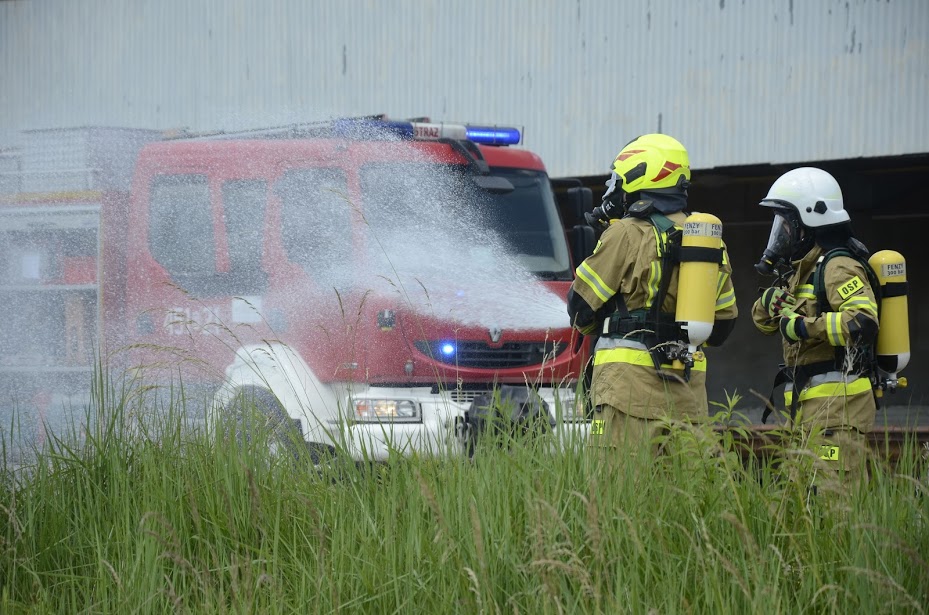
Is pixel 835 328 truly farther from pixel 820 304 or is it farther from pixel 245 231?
pixel 245 231

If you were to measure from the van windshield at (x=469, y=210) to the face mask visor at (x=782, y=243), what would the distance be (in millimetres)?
1989

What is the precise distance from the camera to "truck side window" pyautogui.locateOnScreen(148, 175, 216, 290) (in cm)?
650

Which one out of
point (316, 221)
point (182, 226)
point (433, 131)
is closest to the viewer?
point (316, 221)

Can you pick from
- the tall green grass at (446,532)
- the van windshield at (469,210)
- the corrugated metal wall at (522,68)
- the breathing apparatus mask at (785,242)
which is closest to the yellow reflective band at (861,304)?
the breathing apparatus mask at (785,242)

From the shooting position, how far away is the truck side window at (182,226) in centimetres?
650

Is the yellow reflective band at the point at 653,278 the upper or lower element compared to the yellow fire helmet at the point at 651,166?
lower

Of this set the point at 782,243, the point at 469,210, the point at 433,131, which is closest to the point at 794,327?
the point at 782,243

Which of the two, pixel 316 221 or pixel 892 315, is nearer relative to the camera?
pixel 892 315

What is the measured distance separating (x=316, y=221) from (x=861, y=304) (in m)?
3.11

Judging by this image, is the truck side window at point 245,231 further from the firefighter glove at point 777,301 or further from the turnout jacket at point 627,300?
the firefighter glove at point 777,301

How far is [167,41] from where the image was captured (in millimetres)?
14594

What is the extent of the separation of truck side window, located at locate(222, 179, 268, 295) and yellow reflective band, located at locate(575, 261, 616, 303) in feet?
7.97

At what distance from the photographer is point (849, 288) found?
4.58 m

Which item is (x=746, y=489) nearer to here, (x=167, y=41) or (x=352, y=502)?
(x=352, y=502)
